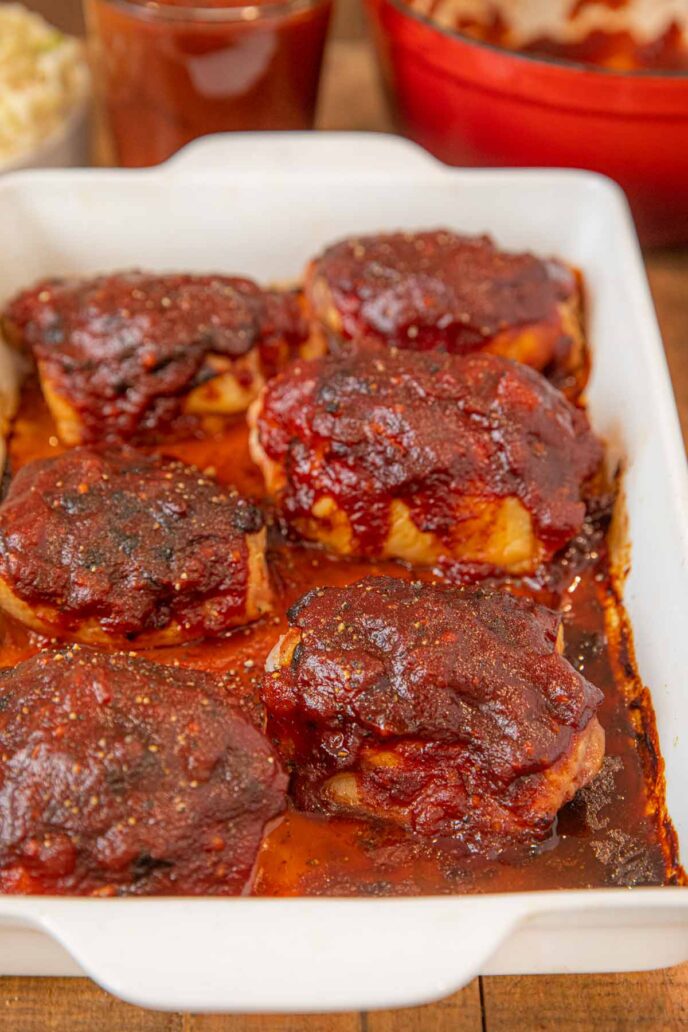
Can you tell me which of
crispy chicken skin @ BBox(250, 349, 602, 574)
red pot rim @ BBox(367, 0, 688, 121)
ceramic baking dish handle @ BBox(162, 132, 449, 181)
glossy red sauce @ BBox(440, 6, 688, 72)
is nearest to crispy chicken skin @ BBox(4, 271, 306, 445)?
crispy chicken skin @ BBox(250, 349, 602, 574)

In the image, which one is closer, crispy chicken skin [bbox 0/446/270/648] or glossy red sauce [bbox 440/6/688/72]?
crispy chicken skin [bbox 0/446/270/648]

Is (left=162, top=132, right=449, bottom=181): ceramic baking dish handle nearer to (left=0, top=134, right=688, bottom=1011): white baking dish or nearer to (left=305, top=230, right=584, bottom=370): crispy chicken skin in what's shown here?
(left=0, top=134, right=688, bottom=1011): white baking dish

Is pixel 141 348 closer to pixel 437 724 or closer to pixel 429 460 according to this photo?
pixel 429 460

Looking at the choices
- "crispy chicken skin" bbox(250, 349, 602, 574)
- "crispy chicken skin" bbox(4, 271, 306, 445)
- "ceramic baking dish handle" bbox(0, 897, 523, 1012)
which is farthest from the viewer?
"crispy chicken skin" bbox(4, 271, 306, 445)

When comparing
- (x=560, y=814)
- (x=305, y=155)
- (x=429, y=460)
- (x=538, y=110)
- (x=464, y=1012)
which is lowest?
(x=464, y=1012)

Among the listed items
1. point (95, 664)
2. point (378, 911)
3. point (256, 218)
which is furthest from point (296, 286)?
point (378, 911)

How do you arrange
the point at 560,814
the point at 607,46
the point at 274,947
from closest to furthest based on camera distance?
1. the point at 274,947
2. the point at 560,814
3. the point at 607,46

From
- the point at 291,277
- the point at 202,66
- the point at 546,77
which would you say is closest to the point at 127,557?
the point at 291,277
